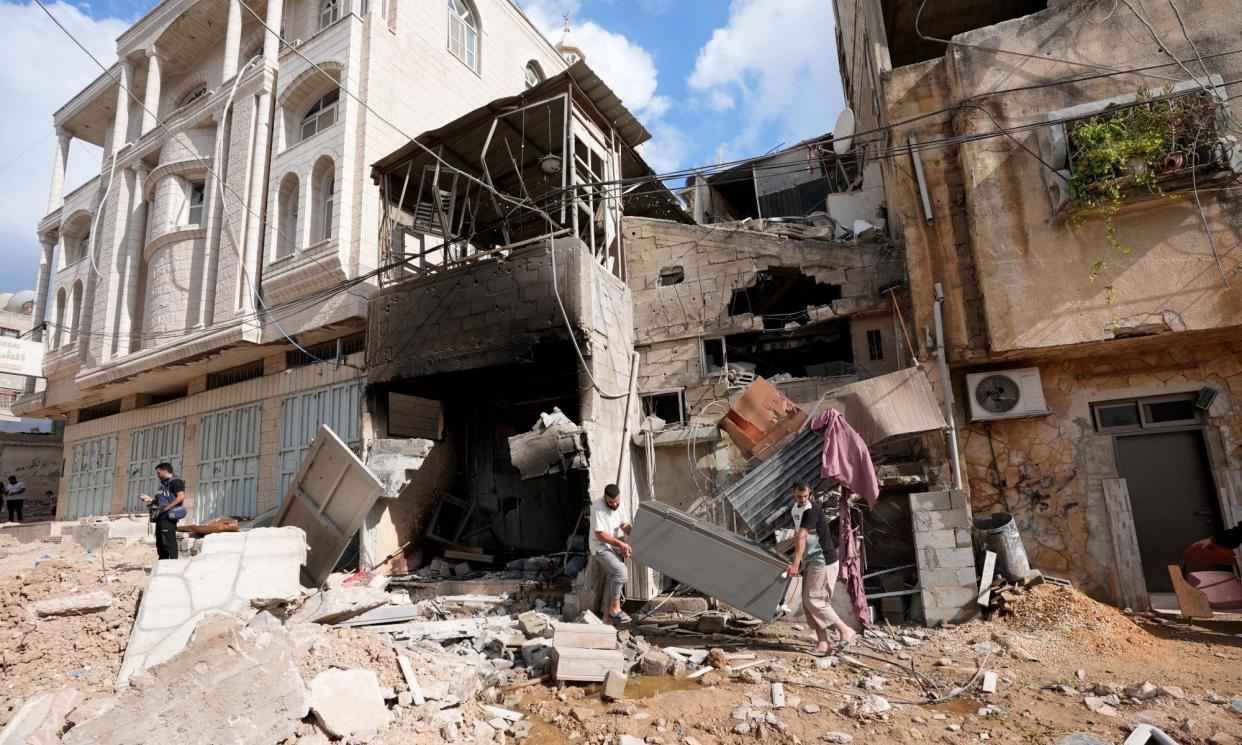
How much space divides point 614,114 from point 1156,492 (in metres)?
10.00

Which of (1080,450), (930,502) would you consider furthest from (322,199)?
(1080,450)

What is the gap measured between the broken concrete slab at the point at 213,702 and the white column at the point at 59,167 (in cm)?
2236

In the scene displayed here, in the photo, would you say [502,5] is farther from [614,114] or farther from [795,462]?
[795,462]

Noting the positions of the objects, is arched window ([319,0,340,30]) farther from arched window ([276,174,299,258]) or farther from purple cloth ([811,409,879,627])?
purple cloth ([811,409,879,627])

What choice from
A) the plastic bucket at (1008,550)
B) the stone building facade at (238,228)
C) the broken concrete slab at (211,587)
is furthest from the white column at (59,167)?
the plastic bucket at (1008,550)

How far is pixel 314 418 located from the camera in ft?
40.6

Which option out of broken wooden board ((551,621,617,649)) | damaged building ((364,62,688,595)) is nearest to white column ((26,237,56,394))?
damaged building ((364,62,688,595))

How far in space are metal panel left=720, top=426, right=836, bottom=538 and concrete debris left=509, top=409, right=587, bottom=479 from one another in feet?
6.85

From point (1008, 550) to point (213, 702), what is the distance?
8.10 meters

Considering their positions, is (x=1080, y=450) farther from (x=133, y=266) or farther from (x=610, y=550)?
(x=133, y=266)

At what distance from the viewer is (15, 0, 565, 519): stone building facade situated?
490 inches

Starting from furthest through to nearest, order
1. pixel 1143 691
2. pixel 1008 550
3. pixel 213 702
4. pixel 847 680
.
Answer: pixel 1008 550 → pixel 847 680 → pixel 1143 691 → pixel 213 702

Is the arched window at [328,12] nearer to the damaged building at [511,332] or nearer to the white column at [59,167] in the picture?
the damaged building at [511,332]

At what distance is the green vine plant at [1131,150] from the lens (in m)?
7.64
